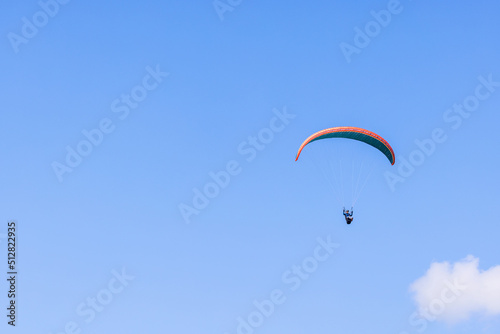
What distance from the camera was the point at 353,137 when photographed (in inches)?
2440

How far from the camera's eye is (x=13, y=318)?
54812 mm

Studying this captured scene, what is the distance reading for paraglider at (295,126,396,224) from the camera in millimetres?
60438

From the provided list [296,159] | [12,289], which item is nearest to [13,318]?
[12,289]

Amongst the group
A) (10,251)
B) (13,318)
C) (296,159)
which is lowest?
(13,318)

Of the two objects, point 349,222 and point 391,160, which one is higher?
point 391,160

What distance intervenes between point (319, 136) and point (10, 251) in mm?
24800

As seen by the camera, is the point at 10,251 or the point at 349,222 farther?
the point at 349,222

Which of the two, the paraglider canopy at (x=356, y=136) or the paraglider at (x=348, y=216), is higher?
the paraglider canopy at (x=356, y=136)

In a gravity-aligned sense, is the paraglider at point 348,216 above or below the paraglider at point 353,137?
below

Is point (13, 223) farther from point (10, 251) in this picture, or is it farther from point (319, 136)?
point (319, 136)

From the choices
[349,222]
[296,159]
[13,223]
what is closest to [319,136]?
[296,159]

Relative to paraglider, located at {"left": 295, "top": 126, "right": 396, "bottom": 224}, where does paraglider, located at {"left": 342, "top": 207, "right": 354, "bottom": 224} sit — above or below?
below

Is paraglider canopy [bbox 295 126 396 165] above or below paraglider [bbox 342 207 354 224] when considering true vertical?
above

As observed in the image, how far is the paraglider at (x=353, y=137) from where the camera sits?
60.4 meters
